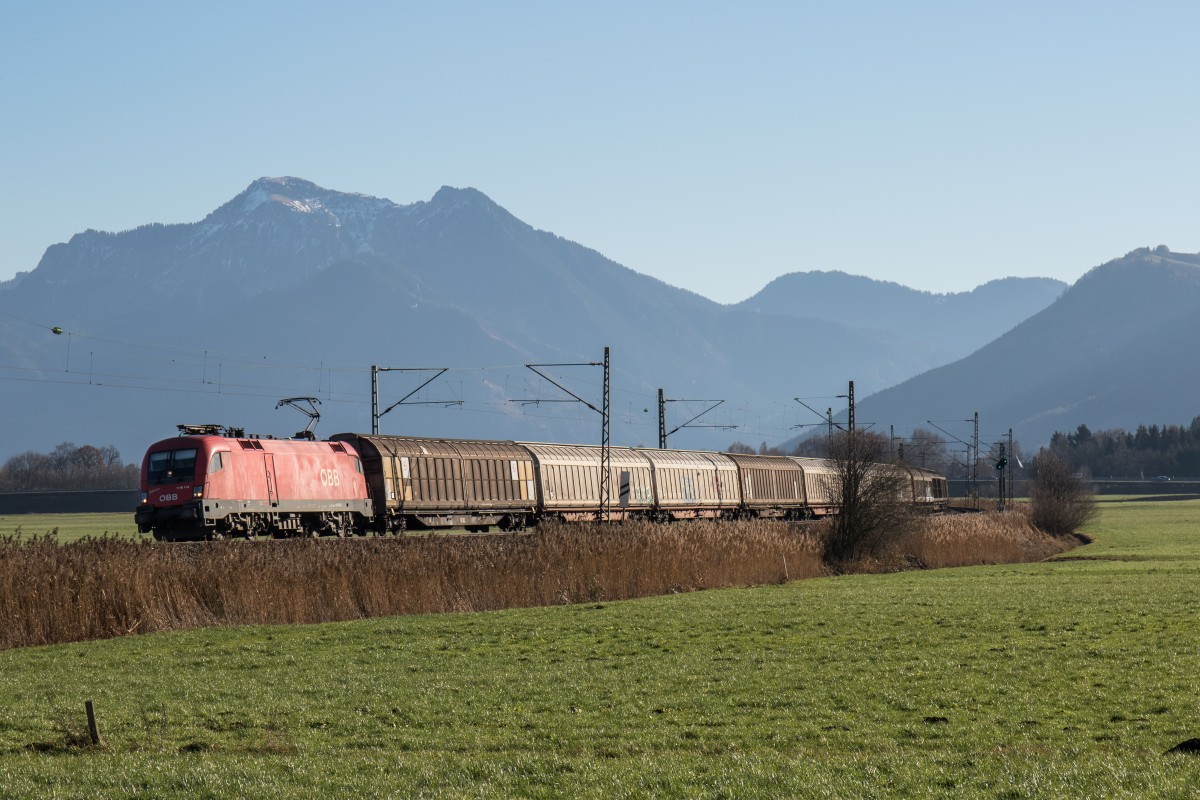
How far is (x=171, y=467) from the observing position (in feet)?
153

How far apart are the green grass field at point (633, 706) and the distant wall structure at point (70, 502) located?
87.1 metres

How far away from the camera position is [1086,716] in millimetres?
16391

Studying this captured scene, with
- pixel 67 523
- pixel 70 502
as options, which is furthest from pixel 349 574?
pixel 70 502

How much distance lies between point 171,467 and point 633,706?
3247cm

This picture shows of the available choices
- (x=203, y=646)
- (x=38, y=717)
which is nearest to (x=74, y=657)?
(x=203, y=646)

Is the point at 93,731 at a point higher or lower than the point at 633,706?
higher

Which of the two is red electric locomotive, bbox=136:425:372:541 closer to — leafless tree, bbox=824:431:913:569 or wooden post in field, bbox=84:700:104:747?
leafless tree, bbox=824:431:913:569

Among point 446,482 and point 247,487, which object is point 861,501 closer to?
point 446,482

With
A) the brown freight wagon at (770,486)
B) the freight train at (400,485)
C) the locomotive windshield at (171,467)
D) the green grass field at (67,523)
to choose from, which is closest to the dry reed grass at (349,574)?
the locomotive windshield at (171,467)

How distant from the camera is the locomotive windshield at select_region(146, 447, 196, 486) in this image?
46.0 meters

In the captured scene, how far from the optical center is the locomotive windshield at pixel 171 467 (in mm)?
45969

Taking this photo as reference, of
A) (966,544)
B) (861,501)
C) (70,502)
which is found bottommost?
(966,544)

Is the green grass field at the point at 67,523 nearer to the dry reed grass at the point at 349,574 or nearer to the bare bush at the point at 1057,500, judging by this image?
the dry reed grass at the point at 349,574

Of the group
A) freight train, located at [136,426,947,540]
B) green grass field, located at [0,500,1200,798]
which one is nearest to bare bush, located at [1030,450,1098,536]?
freight train, located at [136,426,947,540]
